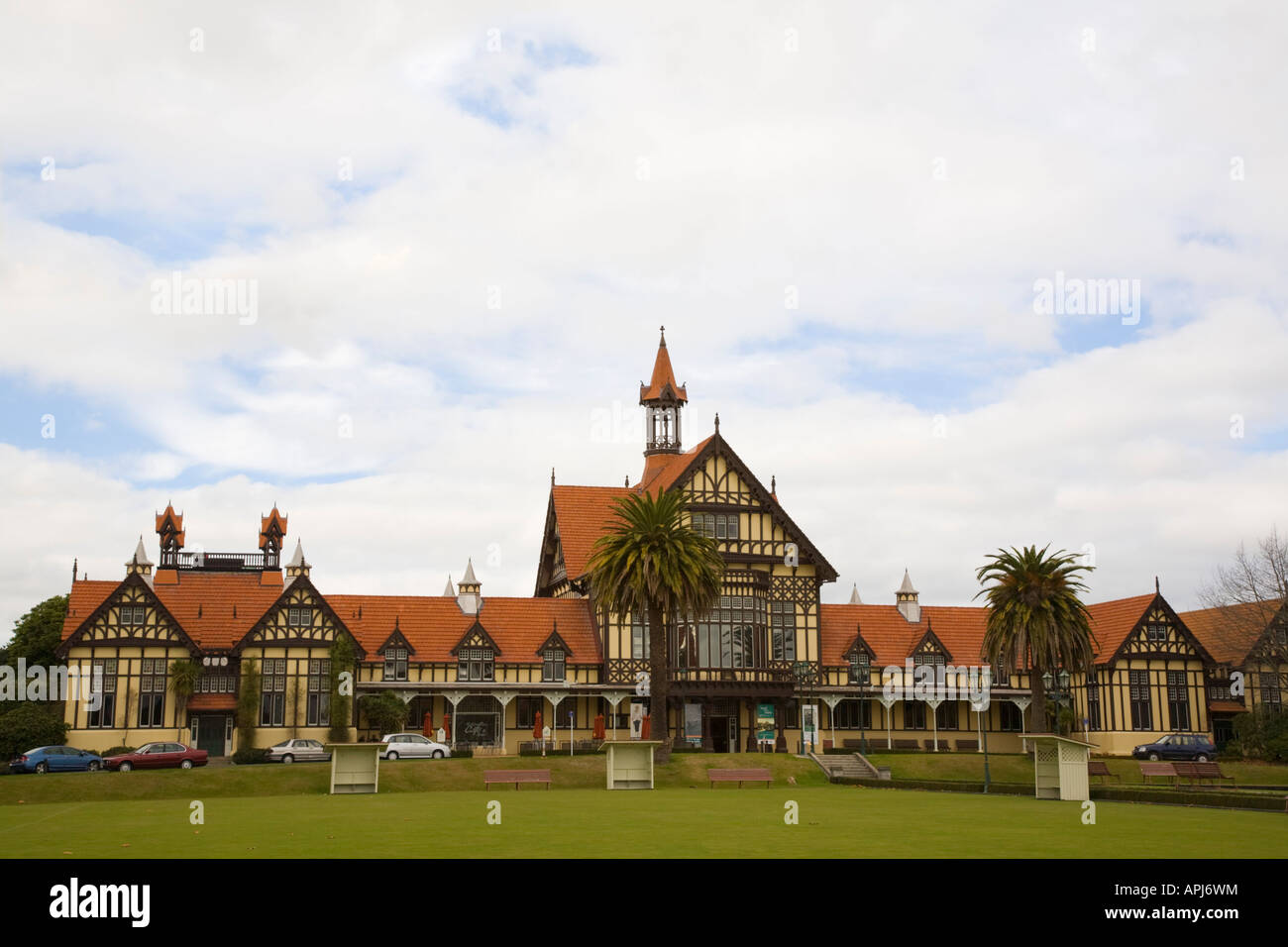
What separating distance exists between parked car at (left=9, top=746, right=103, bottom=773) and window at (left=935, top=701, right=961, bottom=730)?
41.4 meters

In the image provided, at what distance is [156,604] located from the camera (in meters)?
57.7

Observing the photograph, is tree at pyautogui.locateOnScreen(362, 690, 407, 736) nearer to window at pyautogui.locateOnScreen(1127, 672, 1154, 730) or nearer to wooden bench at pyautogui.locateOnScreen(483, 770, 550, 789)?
wooden bench at pyautogui.locateOnScreen(483, 770, 550, 789)

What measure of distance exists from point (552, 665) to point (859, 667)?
16453 millimetres

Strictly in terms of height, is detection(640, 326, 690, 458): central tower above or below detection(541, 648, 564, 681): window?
above

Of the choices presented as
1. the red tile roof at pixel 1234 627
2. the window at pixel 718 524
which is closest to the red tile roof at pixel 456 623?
the window at pixel 718 524

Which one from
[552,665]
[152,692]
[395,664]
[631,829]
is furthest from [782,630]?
[631,829]

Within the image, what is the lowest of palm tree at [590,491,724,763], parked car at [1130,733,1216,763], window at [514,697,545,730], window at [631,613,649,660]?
parked car at [1130,733,1216,763]

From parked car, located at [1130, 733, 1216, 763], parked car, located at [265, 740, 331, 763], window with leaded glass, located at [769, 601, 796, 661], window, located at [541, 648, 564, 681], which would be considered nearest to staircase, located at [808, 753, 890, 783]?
window with leaded glass, located at [769, 601, 796, 661]

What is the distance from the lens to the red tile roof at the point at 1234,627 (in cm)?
6481

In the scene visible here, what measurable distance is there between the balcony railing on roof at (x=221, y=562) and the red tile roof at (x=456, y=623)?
6887 millimetres

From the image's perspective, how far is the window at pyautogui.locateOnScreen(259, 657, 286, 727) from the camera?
57.8 meters

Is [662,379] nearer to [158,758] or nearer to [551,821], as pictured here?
[158,758]
